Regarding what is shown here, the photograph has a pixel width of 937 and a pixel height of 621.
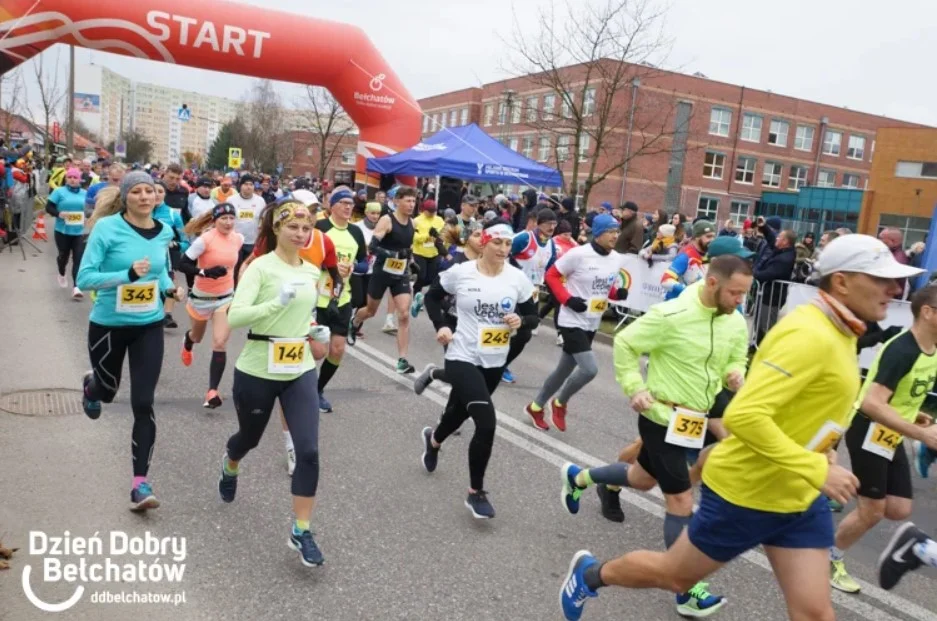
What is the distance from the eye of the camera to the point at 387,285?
8766 millimetres

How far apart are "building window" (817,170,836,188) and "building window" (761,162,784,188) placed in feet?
14.6

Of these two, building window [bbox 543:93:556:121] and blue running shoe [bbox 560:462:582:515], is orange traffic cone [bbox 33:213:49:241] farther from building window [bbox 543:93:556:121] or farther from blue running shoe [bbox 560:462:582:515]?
blue running shoe [bbox 560:462:582:515]

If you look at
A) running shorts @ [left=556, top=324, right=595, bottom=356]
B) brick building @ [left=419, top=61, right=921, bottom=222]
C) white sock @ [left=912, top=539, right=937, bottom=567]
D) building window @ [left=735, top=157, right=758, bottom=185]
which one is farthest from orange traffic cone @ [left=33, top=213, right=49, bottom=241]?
building window @ [left=735, top=157, right=758, bottom=185]

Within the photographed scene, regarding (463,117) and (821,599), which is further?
(463,117)

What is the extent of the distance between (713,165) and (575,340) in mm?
48803

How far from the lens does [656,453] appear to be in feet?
12.6

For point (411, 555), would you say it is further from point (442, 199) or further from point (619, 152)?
point (619, 152)

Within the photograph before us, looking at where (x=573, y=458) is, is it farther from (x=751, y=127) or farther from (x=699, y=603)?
(x=751, y=127)

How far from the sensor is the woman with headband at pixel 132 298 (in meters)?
4.32

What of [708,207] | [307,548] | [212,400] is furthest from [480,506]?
[708,207]

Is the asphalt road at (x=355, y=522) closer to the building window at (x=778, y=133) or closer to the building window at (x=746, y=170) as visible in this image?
the building window at (x=746, y=170)

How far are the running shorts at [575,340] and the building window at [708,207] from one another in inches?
1885

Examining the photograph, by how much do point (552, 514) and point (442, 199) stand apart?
1511 cm

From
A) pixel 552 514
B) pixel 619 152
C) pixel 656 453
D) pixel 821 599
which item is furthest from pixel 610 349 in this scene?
pixel 619 152
